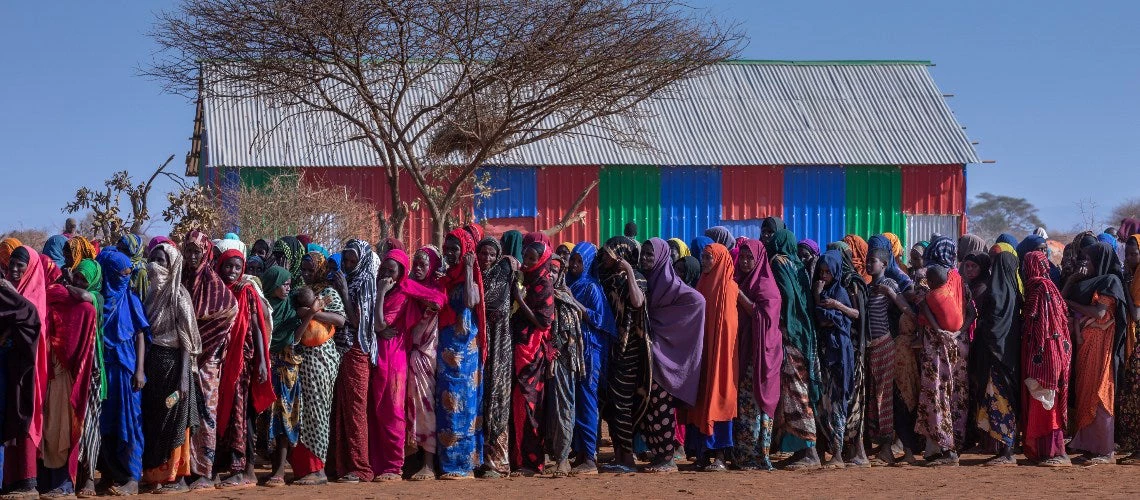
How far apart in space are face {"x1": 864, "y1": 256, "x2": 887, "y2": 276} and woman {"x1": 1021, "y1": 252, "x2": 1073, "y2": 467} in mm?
968

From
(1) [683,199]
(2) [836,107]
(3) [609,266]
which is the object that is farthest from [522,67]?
(2) [836,107]

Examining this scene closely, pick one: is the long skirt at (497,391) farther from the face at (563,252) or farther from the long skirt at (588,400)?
the face at (563,252)

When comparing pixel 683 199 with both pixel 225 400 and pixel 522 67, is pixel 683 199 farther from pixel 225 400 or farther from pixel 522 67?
pixel 225 400

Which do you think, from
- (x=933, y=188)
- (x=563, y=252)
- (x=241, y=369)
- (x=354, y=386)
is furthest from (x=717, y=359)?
(x=933, y=188)

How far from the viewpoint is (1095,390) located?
930cm

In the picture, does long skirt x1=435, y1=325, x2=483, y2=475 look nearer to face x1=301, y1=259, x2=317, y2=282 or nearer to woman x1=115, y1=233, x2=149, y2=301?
face x1=301, y1=259, x2=317, y2=282

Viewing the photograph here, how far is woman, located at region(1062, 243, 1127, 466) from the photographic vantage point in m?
9.27

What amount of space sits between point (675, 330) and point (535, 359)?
94 centimetres

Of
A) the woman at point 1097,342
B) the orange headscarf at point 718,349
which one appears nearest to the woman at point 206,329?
the orange headscarf at point 718,349

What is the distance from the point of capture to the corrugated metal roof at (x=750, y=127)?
2430 cm

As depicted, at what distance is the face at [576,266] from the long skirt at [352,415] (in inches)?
57.5

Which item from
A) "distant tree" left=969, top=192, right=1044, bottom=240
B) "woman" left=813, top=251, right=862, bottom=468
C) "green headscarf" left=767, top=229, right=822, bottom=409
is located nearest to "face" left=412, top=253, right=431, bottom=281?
"green headscarf" left=767, top=229, right=822, bottom=409

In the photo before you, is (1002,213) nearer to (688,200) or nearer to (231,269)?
(688,200)

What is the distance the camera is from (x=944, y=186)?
26656 mm
